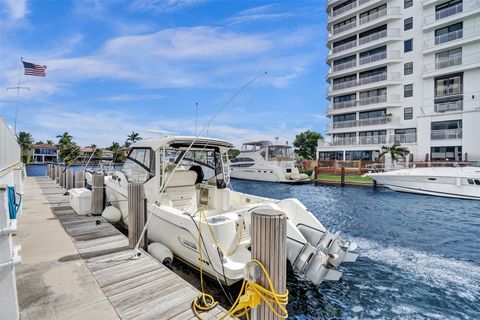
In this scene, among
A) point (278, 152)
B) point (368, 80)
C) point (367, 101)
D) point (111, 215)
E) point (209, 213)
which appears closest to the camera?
point (209, 213)

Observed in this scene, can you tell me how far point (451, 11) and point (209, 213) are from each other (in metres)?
36.0

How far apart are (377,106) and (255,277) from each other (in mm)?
34739

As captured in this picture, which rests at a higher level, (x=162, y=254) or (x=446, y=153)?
(x=446, y=153)

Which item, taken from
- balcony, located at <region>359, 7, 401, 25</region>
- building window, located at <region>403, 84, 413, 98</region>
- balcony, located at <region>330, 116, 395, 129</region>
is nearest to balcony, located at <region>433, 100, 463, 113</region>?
building window, located at <region>403, 84, 413, 98</region>

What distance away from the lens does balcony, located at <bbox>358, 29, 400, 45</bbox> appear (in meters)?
31.0

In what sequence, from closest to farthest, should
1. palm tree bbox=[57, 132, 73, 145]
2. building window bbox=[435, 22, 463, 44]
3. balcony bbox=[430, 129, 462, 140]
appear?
1. balcony bbox=[430, 129, 462, 140]
2. building window bbox=[435, 22, 463, 44]
3. palm tree bbox=[57, 132, 73, 145]

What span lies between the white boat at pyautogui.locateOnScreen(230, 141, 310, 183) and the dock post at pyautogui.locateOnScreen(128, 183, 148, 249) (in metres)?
20.8

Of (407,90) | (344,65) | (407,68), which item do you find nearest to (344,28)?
(344,65)

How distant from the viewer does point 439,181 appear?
17.0 metres

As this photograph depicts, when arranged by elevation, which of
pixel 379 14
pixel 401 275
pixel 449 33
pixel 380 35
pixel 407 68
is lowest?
pixel 401 275

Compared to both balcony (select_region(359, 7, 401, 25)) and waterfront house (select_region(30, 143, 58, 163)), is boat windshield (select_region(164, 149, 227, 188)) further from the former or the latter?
waterfront house (select_region(30, 143, 58, 163))

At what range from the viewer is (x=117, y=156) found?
9.39 m

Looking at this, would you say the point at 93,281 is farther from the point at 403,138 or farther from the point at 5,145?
the point at 403,138

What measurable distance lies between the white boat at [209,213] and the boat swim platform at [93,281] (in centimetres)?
81
